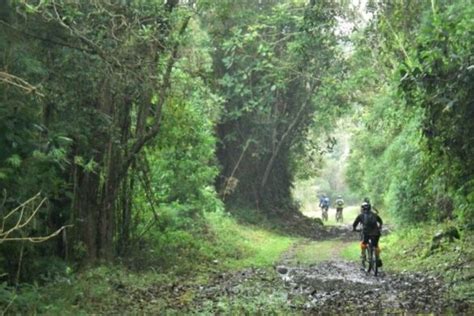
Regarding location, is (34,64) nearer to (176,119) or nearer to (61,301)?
(61,301)

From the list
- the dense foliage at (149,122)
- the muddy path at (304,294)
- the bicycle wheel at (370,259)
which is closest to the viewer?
the dense foliage at (149,122)

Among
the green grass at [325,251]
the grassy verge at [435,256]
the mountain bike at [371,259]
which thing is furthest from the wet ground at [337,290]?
the green grass at [325,251]

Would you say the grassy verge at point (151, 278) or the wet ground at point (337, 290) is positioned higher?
the wet ground at point (337, 290)

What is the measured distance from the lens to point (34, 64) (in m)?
10.2

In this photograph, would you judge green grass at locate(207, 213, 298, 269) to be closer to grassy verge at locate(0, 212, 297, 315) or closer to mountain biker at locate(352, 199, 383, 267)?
grassy verge at locate(0, 212, 297, 315)

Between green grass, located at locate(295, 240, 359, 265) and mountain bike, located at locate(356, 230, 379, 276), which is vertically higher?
mountain bike, located at locate(356, 230, 379, 276)

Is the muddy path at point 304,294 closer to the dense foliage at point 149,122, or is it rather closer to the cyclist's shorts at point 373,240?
the cyclist's shorts at point 373,240

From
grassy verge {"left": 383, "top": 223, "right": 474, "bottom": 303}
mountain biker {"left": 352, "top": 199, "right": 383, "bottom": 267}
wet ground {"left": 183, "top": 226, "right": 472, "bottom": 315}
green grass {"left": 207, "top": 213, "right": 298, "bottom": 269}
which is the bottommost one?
green grass {"left": 207, "top": 213, "right": 298, "bottom": 269}

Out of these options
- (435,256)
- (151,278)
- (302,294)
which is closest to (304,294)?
(302,294)

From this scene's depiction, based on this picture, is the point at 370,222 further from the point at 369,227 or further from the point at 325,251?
the point at 325,251

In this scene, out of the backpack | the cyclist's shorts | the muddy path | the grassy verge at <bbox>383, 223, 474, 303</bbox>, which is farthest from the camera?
the backpack

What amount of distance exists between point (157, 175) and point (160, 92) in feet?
17.7

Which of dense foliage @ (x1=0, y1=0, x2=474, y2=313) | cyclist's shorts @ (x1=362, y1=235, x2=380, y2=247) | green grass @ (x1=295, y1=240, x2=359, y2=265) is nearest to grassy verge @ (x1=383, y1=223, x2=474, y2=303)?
dense foliage @ (x1=0, y1=0, x2=474, y2=313)

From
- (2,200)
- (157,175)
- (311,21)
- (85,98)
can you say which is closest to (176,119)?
(157,175)
